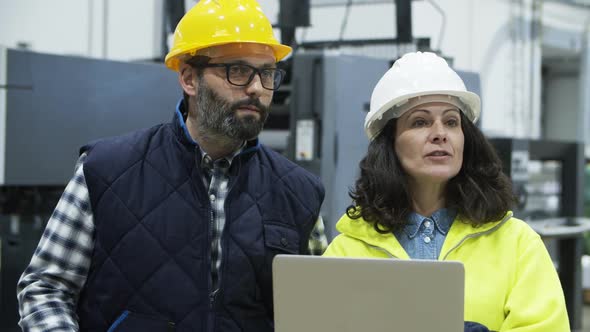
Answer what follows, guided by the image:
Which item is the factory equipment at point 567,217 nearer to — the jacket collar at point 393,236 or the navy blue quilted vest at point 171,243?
the jacket collar at point 393,236

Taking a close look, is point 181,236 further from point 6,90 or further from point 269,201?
point 6,90

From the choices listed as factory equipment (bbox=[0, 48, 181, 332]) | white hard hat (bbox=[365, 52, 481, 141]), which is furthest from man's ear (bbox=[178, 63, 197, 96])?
factory equipment (bbox=[0, 48, 181, 332])

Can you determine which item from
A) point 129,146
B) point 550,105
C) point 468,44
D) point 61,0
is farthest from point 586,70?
point 129,146

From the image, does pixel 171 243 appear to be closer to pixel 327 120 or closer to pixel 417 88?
pixel 417 88

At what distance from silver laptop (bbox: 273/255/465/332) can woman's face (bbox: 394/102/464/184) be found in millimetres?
396

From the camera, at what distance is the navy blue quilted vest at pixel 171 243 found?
1.37 meters

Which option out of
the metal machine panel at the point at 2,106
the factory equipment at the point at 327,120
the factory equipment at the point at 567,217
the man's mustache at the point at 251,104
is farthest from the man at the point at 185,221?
the factory equipment at the point at 567,217

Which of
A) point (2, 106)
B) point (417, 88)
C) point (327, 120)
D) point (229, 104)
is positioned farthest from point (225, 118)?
point (327, 120)

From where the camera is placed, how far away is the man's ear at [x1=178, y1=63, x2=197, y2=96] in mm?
1486

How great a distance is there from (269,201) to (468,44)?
204 inches

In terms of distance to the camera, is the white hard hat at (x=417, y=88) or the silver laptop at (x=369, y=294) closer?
the silver laptop at (x=369, y=294)

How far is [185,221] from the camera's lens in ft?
4.59

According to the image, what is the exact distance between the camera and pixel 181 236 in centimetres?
139

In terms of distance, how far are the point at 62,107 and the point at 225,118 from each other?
1410 mm
